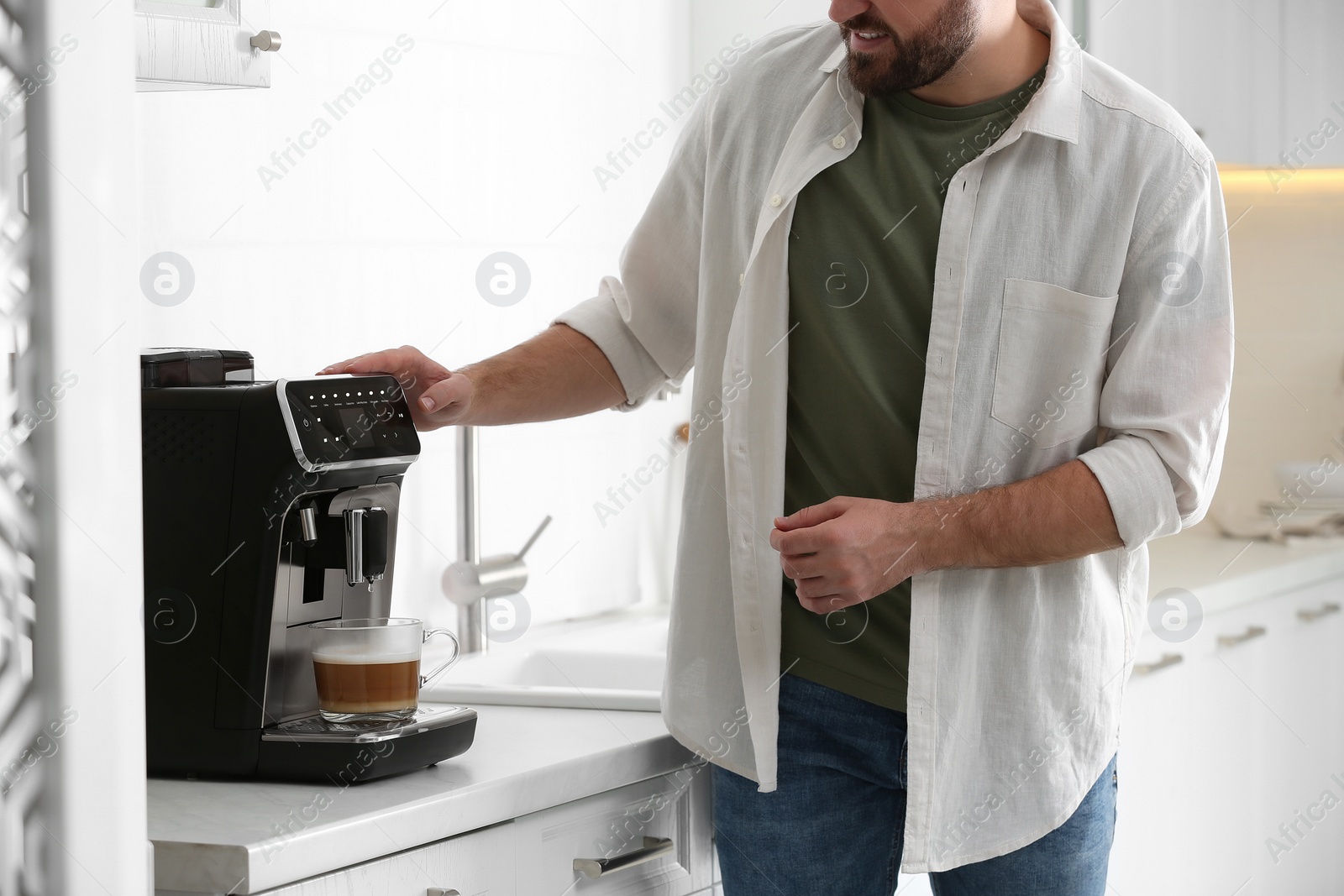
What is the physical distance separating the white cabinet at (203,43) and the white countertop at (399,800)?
2.09 feet

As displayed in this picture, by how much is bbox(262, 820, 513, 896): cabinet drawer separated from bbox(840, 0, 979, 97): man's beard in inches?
29.9

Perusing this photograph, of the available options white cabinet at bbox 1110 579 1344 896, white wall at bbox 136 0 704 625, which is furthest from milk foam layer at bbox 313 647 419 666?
white cabinet at bbox 1110 579 1344 896

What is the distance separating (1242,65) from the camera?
84.6 inches

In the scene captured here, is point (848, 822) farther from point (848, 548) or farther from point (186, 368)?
point (186, 368)

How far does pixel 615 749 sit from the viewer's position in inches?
49.7

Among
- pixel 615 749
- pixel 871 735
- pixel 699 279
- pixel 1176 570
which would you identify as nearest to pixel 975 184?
pixel 699 279

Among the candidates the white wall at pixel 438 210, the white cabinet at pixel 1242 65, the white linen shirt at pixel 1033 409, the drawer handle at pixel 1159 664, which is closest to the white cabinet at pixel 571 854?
the white linen shirt at pixel 1033 409

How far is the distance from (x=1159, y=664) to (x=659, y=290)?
1.25m

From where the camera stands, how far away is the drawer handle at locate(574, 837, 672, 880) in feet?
4.11

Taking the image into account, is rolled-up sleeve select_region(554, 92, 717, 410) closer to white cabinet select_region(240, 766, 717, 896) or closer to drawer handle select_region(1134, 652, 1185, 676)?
white cabinet select_region(240, 766, 717, 896)

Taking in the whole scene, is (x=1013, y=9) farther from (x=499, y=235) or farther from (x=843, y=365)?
(x=499, y=235)

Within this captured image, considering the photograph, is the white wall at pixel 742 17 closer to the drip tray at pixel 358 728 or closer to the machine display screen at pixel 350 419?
the machine display screen at pixel 350 419

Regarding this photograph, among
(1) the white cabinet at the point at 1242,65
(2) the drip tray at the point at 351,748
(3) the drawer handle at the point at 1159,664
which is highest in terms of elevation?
(1) the white cabinet at the point at 1242,65

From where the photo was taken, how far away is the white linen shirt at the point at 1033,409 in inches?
47.0
